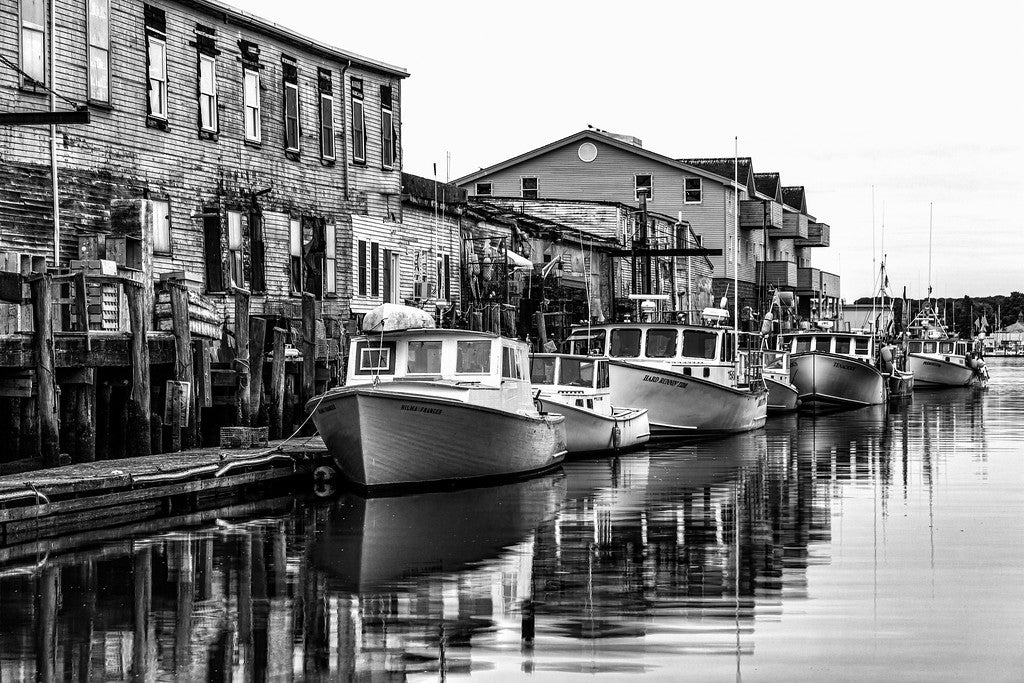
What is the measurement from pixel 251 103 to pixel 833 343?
3295cm

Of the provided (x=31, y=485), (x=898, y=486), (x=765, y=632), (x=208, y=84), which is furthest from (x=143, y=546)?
(x=208, y=84)

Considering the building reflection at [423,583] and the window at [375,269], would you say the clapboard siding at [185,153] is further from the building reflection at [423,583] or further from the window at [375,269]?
the building reflection at [423,583]

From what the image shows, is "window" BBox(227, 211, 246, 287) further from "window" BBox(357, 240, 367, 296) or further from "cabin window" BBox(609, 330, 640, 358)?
"cabin window" BBox(609, 330, 640, 358)

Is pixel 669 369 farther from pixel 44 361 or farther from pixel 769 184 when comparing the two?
pixel 769 184

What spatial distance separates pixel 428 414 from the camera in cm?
2412

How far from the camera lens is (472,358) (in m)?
26.0

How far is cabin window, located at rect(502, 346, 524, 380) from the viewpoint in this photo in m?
26.7

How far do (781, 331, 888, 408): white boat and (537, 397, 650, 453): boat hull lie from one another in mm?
24317

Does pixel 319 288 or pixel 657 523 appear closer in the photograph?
pixel 657 523

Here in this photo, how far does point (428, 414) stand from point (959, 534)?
8.48m

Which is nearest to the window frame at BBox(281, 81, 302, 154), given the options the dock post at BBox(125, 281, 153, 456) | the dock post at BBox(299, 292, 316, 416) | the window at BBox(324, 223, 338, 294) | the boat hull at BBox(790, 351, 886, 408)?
the window at BBox(324, 223, 338, 294)

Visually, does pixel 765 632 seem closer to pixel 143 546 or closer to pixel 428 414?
pixel 143 546

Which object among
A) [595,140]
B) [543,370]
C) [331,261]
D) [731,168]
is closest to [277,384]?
[543,370]

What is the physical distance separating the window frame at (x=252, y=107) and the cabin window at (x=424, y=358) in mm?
11328
